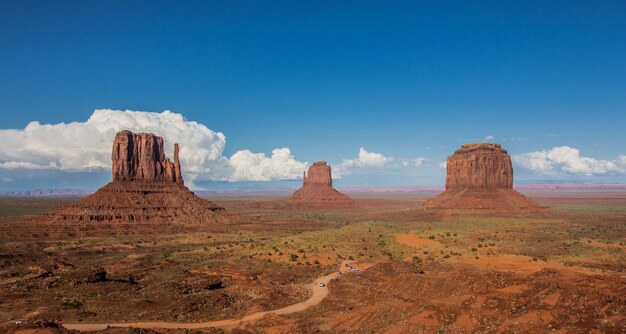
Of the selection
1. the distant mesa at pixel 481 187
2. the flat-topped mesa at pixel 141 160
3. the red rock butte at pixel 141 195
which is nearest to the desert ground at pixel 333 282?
the red rock butte at pixel 141 195

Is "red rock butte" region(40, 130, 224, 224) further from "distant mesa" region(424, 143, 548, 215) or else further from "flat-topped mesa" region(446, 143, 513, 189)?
"flat-topped mesa" region(446, 143, 513, 189)

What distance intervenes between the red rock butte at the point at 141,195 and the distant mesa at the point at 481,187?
66.1 meters

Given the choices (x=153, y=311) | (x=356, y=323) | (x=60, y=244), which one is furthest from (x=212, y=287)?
(x=60, y=244)

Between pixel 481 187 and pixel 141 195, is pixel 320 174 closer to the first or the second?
pixel 481 187

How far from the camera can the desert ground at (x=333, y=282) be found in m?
22.2

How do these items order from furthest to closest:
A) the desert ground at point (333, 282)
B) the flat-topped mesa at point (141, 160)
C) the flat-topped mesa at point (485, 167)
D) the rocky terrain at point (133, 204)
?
the flat-topped mesa at point (485, 167) < the flat-topped mesa at point (141, 160) < the rocky terrain at point (133, 204) < the desert ground at point (333, 282)

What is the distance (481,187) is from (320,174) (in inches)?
3475

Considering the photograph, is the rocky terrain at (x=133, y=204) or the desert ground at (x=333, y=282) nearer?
the desert ground at (x=333, y=282)

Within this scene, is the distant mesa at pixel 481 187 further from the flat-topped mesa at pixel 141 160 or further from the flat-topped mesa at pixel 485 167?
the flat-topped mesa at pixel 141 160

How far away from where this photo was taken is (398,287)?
30734mm

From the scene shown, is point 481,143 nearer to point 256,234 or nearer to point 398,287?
point 256,234

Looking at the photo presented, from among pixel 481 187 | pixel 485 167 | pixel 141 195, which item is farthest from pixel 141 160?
pixel 485 167

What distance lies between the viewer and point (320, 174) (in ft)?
641

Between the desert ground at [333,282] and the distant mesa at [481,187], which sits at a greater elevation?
the distant mesa at [481,187]
